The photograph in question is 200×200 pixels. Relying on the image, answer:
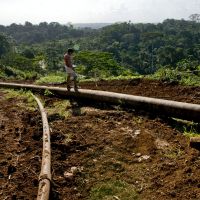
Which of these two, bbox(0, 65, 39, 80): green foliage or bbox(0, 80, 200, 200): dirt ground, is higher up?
bbox(0, 80, 200, 200): dirt ground

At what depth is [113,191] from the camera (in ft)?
17.2

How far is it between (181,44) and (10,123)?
104m

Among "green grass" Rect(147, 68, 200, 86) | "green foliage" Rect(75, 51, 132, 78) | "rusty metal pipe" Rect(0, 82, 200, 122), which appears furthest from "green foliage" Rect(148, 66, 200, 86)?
"green foliage" Rect(75, 51, 132, 78)

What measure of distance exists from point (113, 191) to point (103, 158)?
1.19 meters

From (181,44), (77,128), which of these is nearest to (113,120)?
(77,128)

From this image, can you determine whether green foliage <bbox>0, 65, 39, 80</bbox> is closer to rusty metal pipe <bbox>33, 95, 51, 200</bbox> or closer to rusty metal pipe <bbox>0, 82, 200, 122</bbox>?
rusty metal pipe <bbox>0, 82, 200, 122</bbox>

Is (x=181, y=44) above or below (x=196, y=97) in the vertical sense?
below

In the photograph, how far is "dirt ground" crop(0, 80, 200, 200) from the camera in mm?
5191

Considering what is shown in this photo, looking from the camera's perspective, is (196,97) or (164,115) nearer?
(164,115)

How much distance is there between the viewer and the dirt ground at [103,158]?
5.19 metres

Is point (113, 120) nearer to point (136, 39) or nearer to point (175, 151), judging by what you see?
point (175, 151)

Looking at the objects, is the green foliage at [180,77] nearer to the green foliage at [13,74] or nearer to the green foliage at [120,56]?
the green foliage at [120,56]

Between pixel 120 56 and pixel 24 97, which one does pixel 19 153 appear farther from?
pixel 120 56

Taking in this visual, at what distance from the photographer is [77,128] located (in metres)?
8.25
